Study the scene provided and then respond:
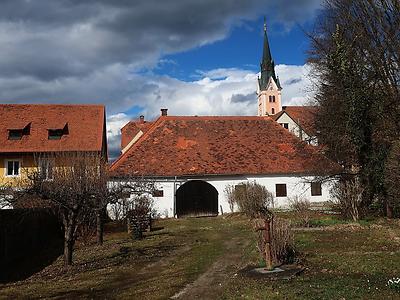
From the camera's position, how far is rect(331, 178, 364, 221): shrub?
66.8 ft

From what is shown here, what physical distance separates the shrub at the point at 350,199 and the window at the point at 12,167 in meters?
23.1

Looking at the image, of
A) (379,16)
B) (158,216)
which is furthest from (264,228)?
(158,216)

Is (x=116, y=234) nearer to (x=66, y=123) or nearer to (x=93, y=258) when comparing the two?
(x=93, y=258)

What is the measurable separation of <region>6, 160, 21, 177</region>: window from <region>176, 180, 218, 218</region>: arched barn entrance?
12.5m

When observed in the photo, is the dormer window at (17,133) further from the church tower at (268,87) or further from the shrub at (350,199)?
the church tower at (268,87)

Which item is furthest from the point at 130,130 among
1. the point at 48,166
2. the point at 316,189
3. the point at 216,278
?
the point at 216,278

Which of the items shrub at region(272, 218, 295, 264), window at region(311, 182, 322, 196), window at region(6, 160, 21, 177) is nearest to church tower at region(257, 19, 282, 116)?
window at region(311, 182, 322, 196)

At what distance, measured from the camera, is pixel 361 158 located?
22812 millimetres

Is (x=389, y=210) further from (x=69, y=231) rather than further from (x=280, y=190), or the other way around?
(x=69, y=231)

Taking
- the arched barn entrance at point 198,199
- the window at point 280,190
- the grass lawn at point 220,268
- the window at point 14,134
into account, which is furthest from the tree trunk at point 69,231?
the window at point 14,134

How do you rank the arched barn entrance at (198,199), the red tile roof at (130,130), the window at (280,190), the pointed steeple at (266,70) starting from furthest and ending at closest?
the pointed steeple at (266,70), the red tile roof at (130,130), the arched barn entrance at (198,199), the window at (280,190)

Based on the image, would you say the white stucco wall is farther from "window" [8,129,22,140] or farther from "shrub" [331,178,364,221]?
"window" [8,129,22,140]

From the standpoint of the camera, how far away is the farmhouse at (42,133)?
106ft

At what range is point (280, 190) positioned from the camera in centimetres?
3067
